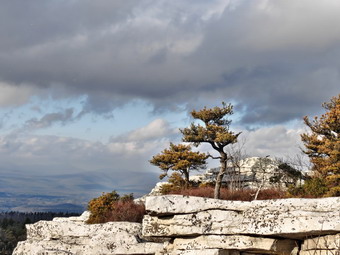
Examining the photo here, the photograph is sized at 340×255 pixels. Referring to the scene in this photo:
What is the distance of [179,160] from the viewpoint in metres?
38.4

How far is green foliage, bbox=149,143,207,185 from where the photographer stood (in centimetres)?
3778

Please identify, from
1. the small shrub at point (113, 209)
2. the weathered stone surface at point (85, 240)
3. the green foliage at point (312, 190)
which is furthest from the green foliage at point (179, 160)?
the weathered stone surface at point (85, 240)

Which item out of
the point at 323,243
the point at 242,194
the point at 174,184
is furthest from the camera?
the point at 174,184

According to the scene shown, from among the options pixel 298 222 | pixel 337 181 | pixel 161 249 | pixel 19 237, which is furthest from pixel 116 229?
pixel 19 237

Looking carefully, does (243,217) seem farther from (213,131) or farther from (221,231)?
(213,131)

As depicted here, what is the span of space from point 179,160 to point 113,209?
10.6m

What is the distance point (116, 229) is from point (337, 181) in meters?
17.2

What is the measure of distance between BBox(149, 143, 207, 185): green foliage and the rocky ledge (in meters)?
22.4

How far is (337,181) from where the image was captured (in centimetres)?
2692

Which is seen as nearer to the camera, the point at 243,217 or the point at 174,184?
the point at 243,217

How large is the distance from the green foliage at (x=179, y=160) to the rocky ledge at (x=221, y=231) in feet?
73.4

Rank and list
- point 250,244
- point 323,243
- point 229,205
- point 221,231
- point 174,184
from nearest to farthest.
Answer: point 323,243 < point 250,244 < point 221,231 < point 229,205 < point 174,184

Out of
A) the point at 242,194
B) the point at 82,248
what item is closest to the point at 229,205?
the point at 82,248

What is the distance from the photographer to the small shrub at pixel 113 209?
2569 cm
